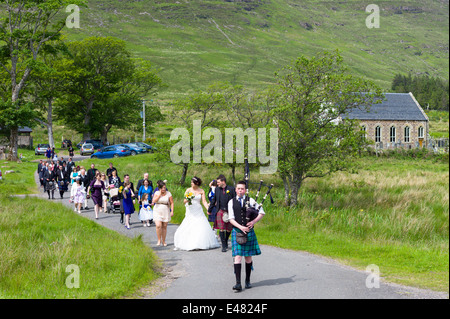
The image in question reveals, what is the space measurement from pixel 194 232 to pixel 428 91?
514 feet

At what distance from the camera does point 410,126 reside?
2721 inches

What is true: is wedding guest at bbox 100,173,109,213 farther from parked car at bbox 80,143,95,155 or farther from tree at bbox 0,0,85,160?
parked car at bbox 80,143,95,155

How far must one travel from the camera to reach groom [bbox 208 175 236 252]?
13289 mm

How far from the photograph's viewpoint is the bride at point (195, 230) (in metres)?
13.4

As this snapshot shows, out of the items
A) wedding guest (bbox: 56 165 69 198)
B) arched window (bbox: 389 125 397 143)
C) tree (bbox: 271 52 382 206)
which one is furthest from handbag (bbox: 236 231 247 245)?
arched window (bbox: 389 125 397 143)

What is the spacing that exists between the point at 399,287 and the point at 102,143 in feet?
201

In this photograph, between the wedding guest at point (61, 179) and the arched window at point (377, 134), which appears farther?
the arched window at point (377, 134)

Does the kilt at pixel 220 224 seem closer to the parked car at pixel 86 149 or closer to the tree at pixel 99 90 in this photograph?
the parked car at pixel 86 149

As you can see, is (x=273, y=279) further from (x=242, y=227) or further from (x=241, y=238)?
(x=242, y=227)

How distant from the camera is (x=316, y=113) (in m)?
24.9

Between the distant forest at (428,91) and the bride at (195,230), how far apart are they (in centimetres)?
13595

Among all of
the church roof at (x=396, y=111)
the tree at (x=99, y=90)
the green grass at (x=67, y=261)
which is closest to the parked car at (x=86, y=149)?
the tree at (x=99, y=90)

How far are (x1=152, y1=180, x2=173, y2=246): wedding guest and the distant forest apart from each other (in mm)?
135731
